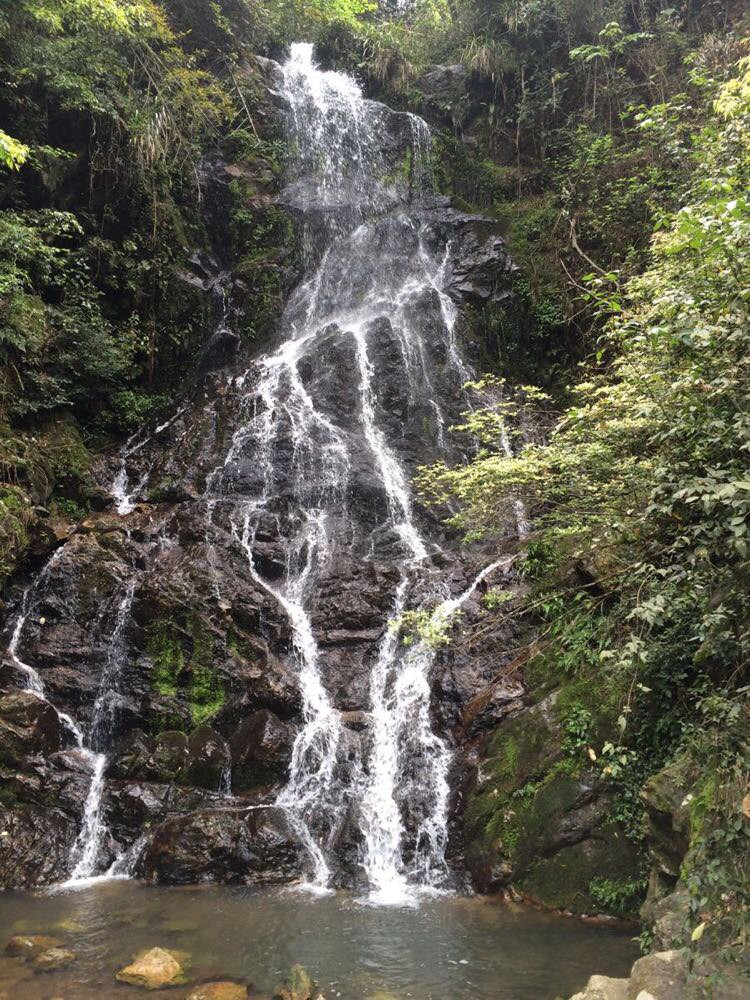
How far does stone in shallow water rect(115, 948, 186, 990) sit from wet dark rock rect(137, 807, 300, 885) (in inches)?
77.9

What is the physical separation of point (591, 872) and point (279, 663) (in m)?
5.50

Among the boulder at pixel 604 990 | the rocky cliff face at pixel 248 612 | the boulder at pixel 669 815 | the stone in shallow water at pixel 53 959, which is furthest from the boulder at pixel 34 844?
the boulder at pixel 669 815

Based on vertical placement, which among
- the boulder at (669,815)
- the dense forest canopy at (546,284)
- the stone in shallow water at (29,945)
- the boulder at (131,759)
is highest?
the dense forest canopy at (546,284)

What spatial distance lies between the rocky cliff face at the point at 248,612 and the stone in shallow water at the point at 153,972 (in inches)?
79.9

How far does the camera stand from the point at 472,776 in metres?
8.86

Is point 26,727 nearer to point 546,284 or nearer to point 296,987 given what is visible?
point 296,987

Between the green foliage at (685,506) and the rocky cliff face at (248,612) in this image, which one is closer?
the green foliage at (685,506)

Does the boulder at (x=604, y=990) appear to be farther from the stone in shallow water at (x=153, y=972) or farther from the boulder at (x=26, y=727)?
the boulder at (x=26, y=727)

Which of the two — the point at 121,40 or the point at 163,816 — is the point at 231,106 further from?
the point at 163,816

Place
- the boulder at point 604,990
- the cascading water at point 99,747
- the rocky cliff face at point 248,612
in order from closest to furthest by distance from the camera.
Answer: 1. the boulder at point 604,990
2. the cascading water at point 99,747
3. the rocky cliff face at point 248,612

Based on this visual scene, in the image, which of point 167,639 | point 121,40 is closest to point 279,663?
point 167,639

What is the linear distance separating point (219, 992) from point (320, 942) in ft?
4.04

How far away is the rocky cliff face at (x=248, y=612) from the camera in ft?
29.0

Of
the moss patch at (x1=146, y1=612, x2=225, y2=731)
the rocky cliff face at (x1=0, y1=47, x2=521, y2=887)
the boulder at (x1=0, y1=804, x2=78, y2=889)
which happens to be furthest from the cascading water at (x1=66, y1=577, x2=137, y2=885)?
the moss patch at (x1=146, y1=612, x2=225, y2=731)
